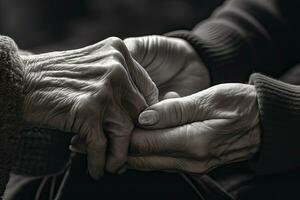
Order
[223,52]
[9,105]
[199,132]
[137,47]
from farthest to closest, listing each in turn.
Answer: [223,52] → [137,47] → [199,132] → [9,105]

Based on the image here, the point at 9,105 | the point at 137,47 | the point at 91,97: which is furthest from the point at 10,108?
the point at 137,47

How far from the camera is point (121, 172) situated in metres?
0.85

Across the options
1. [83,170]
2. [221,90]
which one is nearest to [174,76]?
[221,90]

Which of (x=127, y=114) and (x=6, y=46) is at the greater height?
(x=6, y=46)

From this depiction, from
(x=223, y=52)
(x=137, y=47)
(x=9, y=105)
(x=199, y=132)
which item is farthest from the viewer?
(x=223, y=52)

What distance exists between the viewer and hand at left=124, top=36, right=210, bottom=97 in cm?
105

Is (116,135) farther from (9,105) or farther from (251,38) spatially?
(251,38)

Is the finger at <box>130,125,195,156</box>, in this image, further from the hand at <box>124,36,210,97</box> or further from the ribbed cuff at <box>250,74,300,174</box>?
the hand at <box>124,36,210,97</box>

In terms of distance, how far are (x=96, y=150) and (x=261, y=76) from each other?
0.31 m

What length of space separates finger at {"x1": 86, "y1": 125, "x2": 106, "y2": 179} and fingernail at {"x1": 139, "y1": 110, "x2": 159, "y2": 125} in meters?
0.07

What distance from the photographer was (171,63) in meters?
1.10

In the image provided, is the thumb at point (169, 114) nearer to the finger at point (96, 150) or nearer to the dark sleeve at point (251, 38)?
the finger at point (96, 150)

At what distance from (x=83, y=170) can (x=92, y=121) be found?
0.11 meters

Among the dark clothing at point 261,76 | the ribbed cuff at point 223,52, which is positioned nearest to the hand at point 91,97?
the dark clothing at point 261,76
